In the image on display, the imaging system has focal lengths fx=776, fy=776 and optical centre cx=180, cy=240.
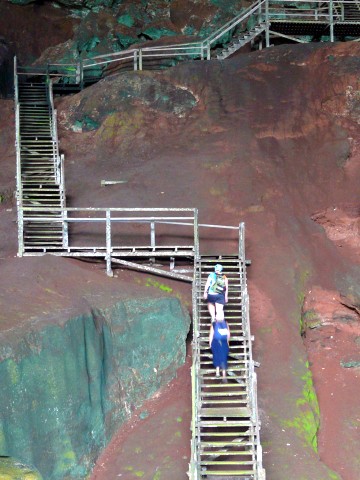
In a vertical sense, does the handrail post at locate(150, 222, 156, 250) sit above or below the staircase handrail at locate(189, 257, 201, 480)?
above

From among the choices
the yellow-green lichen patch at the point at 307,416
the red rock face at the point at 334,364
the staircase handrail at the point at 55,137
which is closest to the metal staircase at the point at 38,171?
the staircase handrail at the point at 55,137

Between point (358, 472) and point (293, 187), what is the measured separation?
1105 centimetres

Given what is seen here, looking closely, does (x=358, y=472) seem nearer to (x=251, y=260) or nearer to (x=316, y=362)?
(x=316, y=362)

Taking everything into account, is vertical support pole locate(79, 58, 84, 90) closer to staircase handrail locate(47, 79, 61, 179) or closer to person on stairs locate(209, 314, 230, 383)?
staircase handrail locate(47, 79, 61, 179)

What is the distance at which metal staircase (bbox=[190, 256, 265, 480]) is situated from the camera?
1580 centimetres

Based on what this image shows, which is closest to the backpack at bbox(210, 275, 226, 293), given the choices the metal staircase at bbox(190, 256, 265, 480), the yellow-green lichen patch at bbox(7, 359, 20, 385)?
the metal staircase at bbox(190, 256, 265, 480)

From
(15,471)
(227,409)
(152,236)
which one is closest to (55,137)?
(152,236)

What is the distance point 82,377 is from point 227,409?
338 centimetres

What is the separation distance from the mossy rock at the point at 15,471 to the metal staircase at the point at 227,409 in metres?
3.28

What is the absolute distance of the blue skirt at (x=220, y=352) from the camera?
695 inches

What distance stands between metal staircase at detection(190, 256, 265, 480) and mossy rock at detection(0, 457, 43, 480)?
3.28 metres

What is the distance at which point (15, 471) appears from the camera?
16.0 m

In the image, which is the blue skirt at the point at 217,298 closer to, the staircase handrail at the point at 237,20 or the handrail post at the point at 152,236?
the handrail post at the point at 152,236

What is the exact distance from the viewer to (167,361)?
19.7 m
